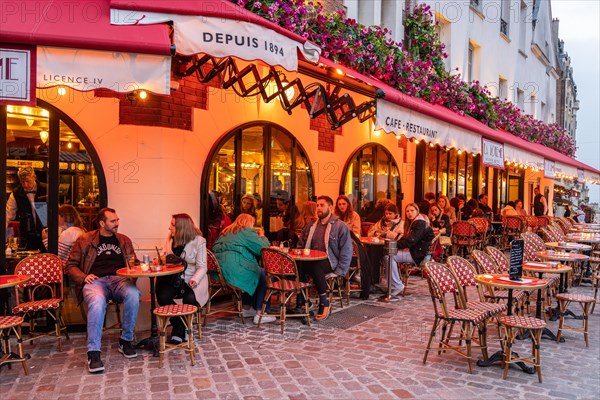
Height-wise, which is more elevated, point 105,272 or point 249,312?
point 105,272

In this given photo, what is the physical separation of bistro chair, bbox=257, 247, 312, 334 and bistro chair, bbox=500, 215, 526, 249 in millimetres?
11442

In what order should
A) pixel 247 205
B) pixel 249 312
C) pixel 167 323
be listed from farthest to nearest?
pixel 247 205 < pixel 249 312 < pixel 167 323

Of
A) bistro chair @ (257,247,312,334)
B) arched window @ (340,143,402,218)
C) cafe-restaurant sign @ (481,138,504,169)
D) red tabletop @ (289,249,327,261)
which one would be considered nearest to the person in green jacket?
bistro chair @ (257,247,312,334)

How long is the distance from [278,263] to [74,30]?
3.63m

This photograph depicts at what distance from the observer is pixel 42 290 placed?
6.62 m

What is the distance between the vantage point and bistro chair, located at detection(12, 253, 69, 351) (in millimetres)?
5973

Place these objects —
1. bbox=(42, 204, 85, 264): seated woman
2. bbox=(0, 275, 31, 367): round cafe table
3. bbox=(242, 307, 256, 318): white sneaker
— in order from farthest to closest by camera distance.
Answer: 1. bbox=(242, 307, 256, 318): white sneaker
2. bbox=(42, 204, 85, 264): seated woman
3. bbox=(0, 275, 31, 367): round cafe table

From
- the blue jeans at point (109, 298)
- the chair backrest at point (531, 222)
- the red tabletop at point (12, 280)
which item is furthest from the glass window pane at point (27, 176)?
the chair backrest at point (531, 222)

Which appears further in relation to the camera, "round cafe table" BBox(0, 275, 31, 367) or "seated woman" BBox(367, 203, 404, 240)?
"seated woman" BBox(367, 203, 404, 240)

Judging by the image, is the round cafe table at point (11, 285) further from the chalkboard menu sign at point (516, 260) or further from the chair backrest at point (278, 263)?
the chalkboard menu sign at point (516, 260)

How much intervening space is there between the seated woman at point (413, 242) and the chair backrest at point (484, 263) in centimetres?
202

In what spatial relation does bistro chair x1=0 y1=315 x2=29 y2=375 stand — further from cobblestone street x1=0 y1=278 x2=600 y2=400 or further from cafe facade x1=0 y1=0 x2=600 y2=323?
cafe facade x1=0 y1=0 x2=600 y2=323

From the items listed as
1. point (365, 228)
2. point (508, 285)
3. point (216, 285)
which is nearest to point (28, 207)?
point (216, 285)

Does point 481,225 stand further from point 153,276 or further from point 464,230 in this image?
point 153,276
